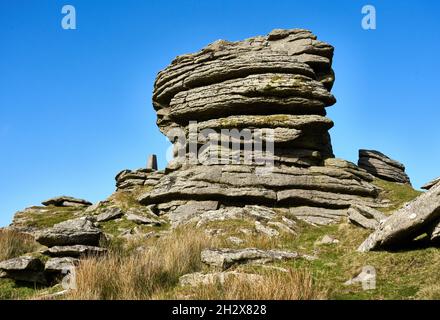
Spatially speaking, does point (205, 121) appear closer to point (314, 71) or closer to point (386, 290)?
point (314, 71)

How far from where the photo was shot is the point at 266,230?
21.4m

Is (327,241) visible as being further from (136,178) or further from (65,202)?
(65,202)

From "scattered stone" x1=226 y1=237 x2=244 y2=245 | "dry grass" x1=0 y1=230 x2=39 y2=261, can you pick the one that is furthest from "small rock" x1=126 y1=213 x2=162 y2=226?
"scattered stone" x1=226 y1=237 x2=244 y2=245

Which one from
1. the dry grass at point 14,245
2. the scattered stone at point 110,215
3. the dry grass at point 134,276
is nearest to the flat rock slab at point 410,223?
the dry grass at point 134,276

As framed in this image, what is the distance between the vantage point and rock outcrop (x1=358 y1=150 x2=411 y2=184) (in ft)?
125

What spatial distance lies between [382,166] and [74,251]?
105 feet

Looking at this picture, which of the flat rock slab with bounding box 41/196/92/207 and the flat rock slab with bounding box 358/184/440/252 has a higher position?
the flat rock slab with bounding box 41/196/92/207

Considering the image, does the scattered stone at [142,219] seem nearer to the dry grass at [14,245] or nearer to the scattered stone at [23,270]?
the dry grass at [14,245]

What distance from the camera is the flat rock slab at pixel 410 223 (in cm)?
1226

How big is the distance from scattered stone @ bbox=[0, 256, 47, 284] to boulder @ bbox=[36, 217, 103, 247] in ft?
7.11

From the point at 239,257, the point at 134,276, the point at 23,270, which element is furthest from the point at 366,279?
the point at 23,270

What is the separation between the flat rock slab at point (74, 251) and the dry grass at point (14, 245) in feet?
11.5

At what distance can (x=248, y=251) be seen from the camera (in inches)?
516

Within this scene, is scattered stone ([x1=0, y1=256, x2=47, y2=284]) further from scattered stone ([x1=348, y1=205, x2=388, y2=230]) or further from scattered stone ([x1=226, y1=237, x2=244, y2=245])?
scattered stone ([x1=348, y1=205, x2=388, y2=230])
